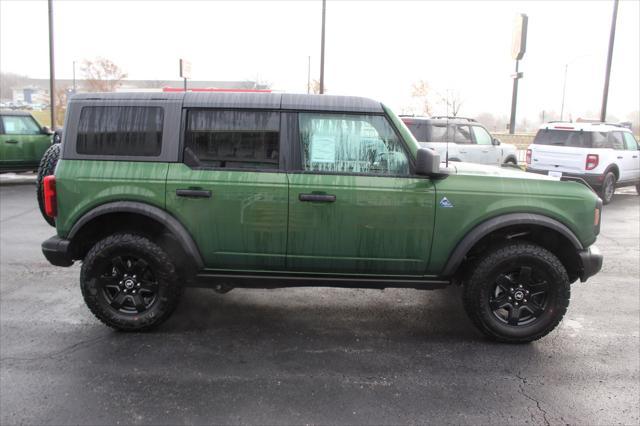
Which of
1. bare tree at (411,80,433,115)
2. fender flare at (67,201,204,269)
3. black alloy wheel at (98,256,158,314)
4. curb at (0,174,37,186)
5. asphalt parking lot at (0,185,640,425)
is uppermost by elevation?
bare tree at (411,80,433,115)

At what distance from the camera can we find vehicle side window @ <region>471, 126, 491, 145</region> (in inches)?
561

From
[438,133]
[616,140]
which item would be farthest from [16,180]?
[616,140]

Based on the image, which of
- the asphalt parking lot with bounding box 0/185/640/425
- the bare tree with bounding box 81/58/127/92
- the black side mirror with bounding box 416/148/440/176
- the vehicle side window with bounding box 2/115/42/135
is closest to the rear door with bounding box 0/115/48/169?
the vehicle side window with bounding box 2/115/42/135

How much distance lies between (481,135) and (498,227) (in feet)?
36.4

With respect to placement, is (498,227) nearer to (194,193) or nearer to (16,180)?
(194,193)

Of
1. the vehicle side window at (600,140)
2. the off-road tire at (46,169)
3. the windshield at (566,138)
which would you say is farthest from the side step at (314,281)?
the vehicle side window at (600,140)

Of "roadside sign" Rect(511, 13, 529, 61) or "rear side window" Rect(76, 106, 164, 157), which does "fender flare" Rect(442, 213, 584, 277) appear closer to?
"rear side window" Rect(76, 106, 164, 157)

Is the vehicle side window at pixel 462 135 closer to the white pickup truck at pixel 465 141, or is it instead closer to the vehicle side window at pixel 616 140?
the white pickup truck at pixel 465 141

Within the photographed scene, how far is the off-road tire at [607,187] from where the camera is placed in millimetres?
12117

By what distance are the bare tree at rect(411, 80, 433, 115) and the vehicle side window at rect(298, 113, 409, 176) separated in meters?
39.9

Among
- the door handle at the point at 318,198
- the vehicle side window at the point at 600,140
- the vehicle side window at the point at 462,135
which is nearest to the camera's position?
the door handle at the point at 318,198

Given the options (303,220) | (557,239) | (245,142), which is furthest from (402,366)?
(245,142)

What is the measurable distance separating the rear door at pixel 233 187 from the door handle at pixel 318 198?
0.43 ft

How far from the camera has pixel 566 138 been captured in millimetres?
12328
